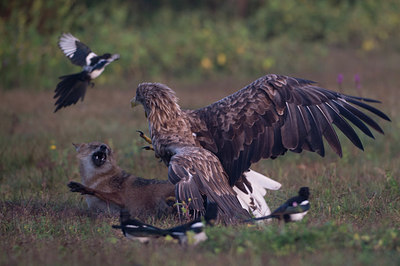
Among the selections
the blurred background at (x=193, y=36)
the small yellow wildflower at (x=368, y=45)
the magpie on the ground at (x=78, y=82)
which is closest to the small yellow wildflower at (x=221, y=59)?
the blurred background at (x=193, y=36)

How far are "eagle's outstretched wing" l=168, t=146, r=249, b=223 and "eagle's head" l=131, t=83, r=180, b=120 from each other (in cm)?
64

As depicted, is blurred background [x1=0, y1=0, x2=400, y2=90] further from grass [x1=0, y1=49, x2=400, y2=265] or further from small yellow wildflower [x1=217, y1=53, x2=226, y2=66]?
grass [x1=0, y1=49, x2=400, y2=265]

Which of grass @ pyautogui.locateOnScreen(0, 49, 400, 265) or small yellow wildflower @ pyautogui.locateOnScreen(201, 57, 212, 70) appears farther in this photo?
small yellow wildflower @ pyautogui.locateOnScreen(201, 57, 212, 70)

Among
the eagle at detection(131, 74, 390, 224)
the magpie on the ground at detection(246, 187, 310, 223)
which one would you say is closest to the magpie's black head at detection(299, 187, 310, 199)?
the magpie on the ground at detection(246, 187, 310, 223)

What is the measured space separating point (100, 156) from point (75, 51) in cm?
172

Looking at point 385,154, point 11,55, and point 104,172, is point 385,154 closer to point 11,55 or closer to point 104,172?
point 104,172

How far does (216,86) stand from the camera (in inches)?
571

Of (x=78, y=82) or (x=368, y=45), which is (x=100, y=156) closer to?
(x=78, y=82)

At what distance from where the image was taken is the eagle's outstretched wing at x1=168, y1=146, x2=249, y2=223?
206 inches

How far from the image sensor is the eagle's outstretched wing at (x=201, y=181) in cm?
524

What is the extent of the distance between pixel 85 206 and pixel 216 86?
27.5ft

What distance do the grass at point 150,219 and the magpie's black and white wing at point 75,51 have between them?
120 cm

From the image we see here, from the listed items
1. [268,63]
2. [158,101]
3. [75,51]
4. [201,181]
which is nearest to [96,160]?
[158,101]

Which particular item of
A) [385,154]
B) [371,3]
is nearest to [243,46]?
[371,3]
